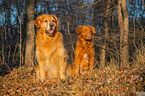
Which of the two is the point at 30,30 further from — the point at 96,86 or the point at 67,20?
the point at 96,86

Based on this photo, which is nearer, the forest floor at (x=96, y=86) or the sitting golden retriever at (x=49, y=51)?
the forest floor at (x=96, y=86)

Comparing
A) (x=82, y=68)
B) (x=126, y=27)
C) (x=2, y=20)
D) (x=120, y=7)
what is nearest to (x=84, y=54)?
(x=82, y=68)

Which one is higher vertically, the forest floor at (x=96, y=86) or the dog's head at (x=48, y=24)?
the dog's head at (x=48, y=24)

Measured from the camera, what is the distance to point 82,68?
17.6 feet

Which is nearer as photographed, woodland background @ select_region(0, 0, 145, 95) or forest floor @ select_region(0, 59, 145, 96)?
forest floor @ select_region(0, 59, 145, 96)

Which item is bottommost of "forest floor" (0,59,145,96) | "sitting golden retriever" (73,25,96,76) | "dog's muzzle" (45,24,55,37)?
"forest floor" (0,59,145,96)

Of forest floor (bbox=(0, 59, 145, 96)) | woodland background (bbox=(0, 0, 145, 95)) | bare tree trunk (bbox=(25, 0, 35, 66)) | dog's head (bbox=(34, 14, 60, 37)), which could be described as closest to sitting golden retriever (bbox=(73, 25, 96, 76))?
forest floor (bbox=(0, 59, 145, 96))

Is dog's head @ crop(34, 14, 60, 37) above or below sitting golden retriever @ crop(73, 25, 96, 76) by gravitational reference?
above

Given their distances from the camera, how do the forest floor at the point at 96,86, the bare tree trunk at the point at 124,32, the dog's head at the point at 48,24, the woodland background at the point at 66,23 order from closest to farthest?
the forest floor at the point at 96,86 → the dog's head at the point at 48,24 → the bare tree trunk at the point at 124,32 → the woodland background at the point at 66,23

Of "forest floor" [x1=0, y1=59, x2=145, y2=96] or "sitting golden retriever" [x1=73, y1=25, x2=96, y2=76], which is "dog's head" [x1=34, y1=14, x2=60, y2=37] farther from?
"forest floor" [x1=0, y1=59, x2=145, y2=96]

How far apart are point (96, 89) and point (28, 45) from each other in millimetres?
5005

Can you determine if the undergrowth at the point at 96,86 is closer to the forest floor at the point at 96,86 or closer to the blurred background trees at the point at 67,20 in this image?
the forest floor at the point at 96,86

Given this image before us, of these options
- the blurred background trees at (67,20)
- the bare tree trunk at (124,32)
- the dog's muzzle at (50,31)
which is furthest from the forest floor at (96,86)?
the blurred background trees at (67,20)

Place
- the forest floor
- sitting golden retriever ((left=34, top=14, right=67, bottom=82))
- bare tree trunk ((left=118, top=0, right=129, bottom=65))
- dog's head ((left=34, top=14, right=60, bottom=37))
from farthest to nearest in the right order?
1. bare tree trunk ((left=118, top=0, right=129, bottom=65))
2. sitting golden retriever ((left=34, top=14, right=67, bottom=82))
3. dog's head ((left=34, top=14, right=60, bottom=37))
4. the forest floor
